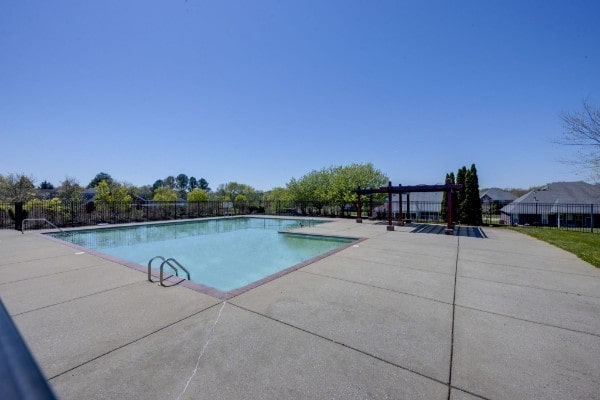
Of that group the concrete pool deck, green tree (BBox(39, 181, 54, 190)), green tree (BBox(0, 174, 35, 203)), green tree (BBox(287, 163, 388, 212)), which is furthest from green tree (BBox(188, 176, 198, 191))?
the concrete pool deck

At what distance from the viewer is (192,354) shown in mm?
2545

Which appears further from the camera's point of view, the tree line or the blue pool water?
the tree line

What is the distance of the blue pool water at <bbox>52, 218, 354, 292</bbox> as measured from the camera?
25.0ft

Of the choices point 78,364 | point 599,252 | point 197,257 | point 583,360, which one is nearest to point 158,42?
point 197,257

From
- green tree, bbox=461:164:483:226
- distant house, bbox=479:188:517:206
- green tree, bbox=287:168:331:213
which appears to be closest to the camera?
green tree, bbox=461:164:483:226

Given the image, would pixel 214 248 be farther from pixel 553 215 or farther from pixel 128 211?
pixel 553 215

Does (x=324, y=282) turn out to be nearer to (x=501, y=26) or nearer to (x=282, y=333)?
(x=282, y=333)

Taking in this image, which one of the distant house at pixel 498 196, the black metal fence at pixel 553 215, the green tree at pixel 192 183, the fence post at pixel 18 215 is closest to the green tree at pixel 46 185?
the green tree at pixel 192 183

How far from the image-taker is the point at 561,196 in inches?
1220

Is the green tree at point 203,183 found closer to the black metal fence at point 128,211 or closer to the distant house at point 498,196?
the black metal fence at point 128,211

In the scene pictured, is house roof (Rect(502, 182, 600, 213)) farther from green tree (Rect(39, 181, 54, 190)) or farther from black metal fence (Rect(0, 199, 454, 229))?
green tree (Rect(39, 181, 54, 190))

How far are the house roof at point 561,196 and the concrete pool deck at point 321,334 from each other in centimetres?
3361

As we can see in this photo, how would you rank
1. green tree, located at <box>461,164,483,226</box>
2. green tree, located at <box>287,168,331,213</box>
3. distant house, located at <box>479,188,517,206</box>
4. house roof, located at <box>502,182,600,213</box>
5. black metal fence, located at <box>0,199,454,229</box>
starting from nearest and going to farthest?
black metal fence, located at <box>0,199,454,229</box>, green tree, located at <box>461,164,483,226</box>, green tree, located at <box>287,168,331,213</box>, house roof, located at <box>502,182,600,213</box>, distant house, located at <box>479,188,517,206</box>

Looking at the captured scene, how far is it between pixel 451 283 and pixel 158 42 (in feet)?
41.9
